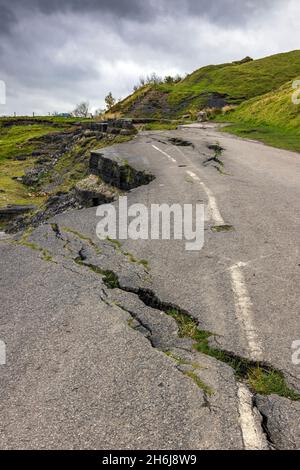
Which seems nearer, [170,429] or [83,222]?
[170,429]

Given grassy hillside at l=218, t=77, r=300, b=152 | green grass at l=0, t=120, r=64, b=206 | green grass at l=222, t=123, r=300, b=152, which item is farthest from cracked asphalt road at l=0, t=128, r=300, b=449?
green grass at l=0, t=120, r=64, b=206

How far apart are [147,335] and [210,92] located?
2229 inches

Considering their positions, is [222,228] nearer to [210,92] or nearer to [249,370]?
[249,370]

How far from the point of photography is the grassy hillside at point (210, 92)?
5425 cm

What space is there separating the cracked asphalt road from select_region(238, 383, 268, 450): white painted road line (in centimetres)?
1

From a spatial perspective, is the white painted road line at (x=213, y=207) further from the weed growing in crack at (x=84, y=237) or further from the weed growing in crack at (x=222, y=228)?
the weed growing in crack at (x=84, y=237)

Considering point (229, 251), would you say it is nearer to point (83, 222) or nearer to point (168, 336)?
point (168, 336)

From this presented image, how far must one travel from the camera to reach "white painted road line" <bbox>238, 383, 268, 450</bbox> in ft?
10.2

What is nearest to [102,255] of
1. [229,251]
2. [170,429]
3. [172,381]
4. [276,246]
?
[229,251]

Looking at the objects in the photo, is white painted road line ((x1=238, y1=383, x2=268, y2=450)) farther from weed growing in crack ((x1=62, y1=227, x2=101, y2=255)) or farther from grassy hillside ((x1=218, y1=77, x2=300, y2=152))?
grassy hillside ((x1=218, y1=77, x2=300, y2=152))

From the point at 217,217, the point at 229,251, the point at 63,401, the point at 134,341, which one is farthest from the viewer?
the point at 217,217

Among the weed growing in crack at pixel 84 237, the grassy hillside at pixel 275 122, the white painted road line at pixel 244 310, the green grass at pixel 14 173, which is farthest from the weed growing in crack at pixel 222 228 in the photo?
the green grass at pixel 14 173

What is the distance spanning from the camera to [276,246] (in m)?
6.86
